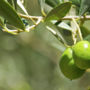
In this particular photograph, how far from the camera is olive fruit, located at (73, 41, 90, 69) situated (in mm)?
1565

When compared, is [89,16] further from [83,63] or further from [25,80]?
[25,80]

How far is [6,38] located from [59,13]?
3.36 meters

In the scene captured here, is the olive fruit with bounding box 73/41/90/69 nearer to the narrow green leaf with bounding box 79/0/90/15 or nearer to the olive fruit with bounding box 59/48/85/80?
the olive fruit with bounding box 59/48/85/80

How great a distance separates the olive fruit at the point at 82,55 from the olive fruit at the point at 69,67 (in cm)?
8

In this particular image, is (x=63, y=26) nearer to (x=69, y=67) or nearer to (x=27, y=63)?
(x=69, y=67)

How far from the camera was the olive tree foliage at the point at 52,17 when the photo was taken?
1.53 metres

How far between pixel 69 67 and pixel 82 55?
5.0 inches

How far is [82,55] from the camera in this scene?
1.58 metres

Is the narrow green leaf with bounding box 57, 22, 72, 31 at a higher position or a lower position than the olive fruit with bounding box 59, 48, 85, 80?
higher

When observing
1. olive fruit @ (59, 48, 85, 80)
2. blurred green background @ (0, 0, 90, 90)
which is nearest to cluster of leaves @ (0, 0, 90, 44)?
olive fruit @ (59, 48, 85, 80)

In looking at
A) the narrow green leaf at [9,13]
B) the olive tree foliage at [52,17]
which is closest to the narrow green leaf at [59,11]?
the olive tree foliage at [52,17]

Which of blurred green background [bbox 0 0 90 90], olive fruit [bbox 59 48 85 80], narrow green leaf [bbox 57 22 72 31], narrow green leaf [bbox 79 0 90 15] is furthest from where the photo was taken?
blurred green background [bbox 0 0 90 90]

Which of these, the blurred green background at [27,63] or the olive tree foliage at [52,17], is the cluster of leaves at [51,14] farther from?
the blurred green background at [27,63]

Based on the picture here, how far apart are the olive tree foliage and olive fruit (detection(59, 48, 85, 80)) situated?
3.9 inches
